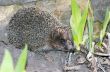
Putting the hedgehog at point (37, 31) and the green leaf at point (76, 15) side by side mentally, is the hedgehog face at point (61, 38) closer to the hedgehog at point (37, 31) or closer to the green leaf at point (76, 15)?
the hedgehog at point (37, 31)

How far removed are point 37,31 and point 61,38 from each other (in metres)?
0.19

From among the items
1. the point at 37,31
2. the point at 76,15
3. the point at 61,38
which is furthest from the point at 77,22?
the point at 37,31

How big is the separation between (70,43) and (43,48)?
212mm

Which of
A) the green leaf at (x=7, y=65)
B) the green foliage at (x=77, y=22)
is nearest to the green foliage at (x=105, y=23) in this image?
the green foliage at (x=77, y=22)

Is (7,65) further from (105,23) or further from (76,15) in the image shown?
(105,23)

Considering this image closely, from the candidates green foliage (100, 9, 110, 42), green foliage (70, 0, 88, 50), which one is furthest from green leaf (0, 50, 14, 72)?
green foliage (100, 9, 110, 42)

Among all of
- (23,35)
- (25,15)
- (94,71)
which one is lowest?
(94,71)

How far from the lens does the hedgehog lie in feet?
7.39

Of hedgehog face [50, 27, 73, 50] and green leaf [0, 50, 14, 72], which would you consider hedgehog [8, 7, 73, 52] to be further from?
green leaf [0, 50, 14, 72]

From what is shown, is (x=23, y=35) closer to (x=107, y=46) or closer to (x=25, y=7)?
(x=25, y=7)

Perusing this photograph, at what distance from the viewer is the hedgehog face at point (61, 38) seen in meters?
2.30

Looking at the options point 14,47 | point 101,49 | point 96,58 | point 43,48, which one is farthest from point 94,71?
point 14,47

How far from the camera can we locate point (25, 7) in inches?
92.1

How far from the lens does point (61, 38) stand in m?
2.32
